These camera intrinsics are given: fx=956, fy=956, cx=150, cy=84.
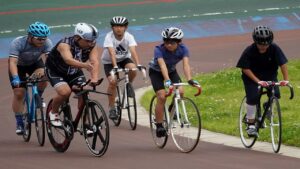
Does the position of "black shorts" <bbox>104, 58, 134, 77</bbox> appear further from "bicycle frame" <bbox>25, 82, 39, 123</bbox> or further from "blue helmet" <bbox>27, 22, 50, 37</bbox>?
"blue helmet" <bbox>27, 22, 50, 37</bbox>

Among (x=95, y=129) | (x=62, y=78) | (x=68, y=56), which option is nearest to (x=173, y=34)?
(x=68, y=56)

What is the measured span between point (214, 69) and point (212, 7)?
11795 mm

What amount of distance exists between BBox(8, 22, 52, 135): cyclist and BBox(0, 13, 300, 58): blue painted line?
15.0 metres

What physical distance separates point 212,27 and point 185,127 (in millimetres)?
19182

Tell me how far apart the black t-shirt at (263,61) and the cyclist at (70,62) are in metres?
1.93

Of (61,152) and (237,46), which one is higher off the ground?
(237,46)

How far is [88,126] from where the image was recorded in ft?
40.2

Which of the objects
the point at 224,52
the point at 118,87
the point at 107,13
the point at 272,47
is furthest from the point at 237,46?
the point at 272,47

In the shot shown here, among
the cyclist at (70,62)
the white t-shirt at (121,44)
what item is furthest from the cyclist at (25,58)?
the white t-shirt at (121,44)

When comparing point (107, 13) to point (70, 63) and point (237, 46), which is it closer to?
point (237, 46)

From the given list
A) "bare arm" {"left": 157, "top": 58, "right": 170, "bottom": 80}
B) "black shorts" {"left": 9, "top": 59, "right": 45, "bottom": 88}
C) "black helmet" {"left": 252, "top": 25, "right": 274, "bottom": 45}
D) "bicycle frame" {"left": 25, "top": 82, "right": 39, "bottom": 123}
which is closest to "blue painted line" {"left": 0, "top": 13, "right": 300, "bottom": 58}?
"black shorts" {"left": 9, "top": 59, "right": 45, "bottom": 88}

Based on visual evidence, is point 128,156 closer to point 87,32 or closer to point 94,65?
point 94,65

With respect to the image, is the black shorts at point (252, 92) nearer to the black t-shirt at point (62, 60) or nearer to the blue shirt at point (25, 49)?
the black t-shirt at point (62, 60)

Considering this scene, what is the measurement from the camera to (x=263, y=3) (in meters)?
35.6
